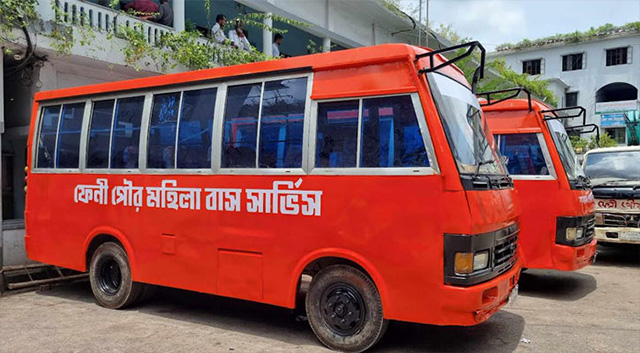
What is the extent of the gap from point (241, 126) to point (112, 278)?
9.27ft

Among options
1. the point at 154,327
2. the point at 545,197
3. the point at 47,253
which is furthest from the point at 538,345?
the point at 47,253

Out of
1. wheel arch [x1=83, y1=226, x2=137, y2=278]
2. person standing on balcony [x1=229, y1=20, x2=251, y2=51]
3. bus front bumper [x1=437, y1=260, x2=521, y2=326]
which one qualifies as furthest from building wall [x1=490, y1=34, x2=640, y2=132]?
wheel arch [x1=83, y1=226, x2=137, y2=278]

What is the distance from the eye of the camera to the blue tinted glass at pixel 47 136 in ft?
22.8

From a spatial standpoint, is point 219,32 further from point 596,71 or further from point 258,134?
point 596,71

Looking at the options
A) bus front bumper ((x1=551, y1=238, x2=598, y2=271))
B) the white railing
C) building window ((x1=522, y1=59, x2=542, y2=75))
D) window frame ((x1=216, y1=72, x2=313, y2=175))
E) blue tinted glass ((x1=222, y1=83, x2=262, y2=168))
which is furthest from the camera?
building window ((x1=522, y1=59, x2=542, y2=75))

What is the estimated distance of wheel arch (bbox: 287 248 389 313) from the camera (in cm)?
441

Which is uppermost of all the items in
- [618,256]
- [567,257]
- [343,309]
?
[567,257]

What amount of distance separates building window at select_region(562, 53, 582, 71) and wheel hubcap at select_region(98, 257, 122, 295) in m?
37.2

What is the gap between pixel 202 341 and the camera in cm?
502

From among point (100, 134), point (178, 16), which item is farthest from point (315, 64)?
point (178, 16)

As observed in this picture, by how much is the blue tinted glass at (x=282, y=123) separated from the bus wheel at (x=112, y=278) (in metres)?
2.44

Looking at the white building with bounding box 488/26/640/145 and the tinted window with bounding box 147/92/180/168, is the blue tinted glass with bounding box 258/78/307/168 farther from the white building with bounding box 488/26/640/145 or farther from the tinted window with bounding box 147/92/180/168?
the white building with bounding box 488/26/640/145

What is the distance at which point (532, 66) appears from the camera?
3766cm

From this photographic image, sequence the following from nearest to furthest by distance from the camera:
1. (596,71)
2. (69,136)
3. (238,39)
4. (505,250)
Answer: (505,250), (69,136), (238,39), (596,71)
